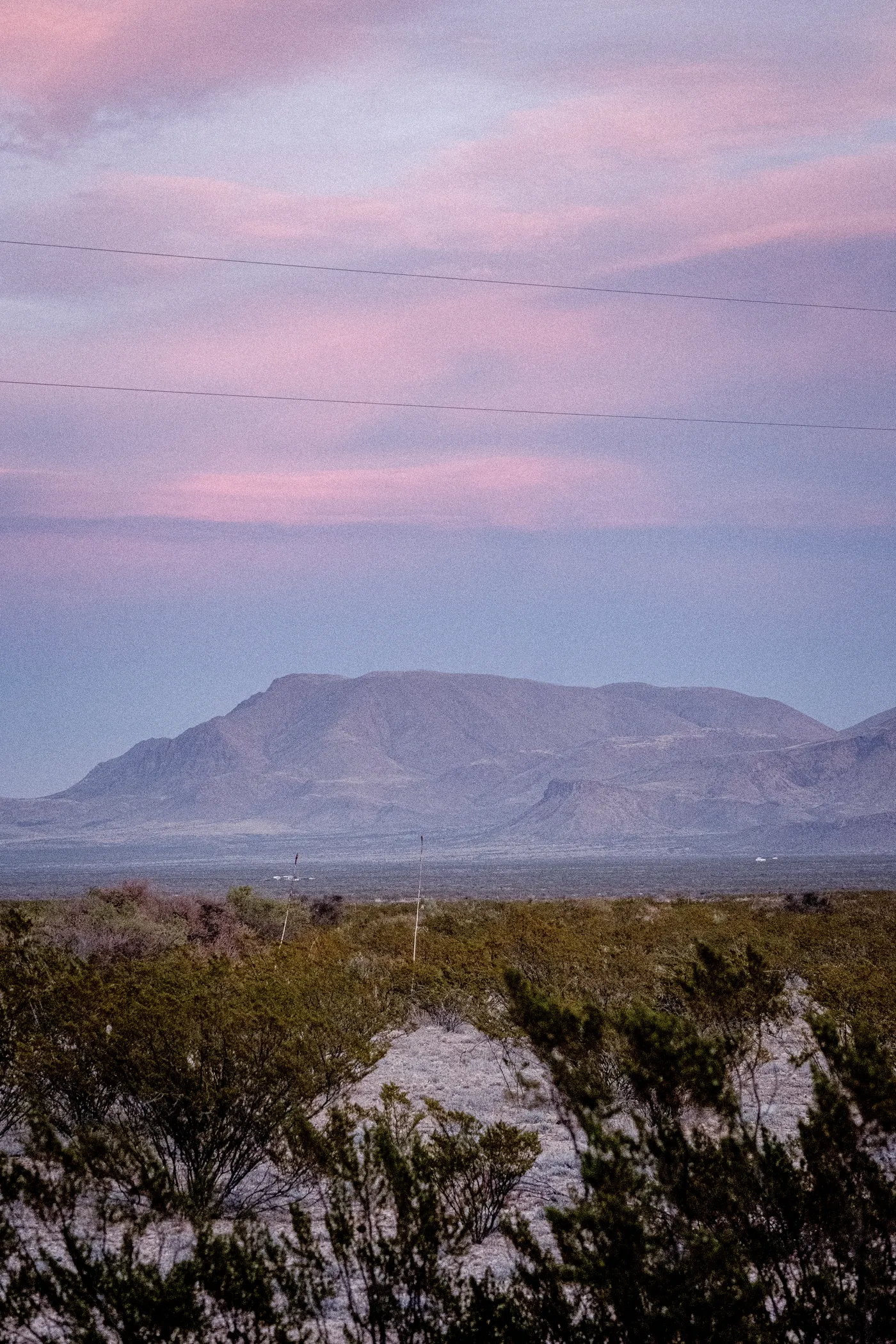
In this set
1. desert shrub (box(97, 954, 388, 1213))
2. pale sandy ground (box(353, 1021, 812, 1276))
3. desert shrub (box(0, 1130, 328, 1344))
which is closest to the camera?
desert shrub (box(0, 1130, 328, 1344))

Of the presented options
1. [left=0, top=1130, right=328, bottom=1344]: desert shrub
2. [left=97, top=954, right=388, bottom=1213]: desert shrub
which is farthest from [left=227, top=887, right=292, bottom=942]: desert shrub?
[left=0, top=1130, right=328, bottom=1344]: desert shrub

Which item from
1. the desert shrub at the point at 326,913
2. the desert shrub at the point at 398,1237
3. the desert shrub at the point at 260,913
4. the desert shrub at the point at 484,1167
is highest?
the desert shrub at the point at 398,1237

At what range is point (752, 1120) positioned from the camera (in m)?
12.1

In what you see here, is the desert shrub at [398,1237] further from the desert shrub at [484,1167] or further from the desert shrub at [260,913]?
the desert shrub at [260,913]

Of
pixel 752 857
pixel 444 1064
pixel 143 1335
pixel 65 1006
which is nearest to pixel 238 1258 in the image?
pixel 143 1335

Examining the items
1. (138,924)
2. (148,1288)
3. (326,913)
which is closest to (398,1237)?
(148,1288)

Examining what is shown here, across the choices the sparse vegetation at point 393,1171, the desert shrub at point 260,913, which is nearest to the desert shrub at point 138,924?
the desert shrub at point 260,913

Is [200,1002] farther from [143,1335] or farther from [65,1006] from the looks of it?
[143,1335]

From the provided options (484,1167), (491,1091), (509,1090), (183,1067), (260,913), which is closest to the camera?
(484,1167)

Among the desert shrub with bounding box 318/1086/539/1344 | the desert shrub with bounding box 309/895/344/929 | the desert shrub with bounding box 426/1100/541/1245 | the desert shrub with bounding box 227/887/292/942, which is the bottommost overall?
the desert shrub with bounding box 309/895/344/929

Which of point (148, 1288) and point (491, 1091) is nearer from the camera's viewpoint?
point (148, 1288)

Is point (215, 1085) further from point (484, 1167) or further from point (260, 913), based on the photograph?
point (260, 913)

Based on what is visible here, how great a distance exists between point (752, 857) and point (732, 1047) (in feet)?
612

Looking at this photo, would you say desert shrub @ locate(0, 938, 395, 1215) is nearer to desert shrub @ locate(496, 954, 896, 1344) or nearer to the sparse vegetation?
the sparse vegetation
